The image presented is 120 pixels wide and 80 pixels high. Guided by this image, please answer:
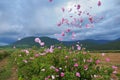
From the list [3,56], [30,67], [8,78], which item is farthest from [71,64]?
[3,56]

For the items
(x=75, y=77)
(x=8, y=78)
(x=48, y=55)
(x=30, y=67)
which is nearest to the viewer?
(x=75, y=77)

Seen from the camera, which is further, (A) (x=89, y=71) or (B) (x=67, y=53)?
(B) (x=67, y=53)

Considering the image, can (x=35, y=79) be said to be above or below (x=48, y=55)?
below

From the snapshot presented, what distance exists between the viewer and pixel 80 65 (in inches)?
344

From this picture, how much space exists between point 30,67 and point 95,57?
2382 millimetres

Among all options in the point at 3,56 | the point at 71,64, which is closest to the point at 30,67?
the point at 71,64

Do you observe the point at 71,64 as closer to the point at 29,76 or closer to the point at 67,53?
the point at 67,53

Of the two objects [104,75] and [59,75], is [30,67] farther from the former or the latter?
[104,75]

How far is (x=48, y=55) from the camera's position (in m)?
9.33

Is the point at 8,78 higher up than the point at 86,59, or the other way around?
the point at 86,59

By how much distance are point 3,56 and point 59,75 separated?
3252 centimetres

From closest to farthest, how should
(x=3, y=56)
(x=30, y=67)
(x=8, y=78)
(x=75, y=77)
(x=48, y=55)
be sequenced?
1. (x=75, y=77)
2. (x=48, y=55)
3. (x=30, y=67)
4. (x=8, y=78)
5. (x=3, y=56)

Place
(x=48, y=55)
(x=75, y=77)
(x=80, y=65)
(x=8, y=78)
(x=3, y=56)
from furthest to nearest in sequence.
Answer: (x=3, y=56) → (x=8, y=78) → (x=48, y=55) → (x=80, y=65) → (x=75, y=77)

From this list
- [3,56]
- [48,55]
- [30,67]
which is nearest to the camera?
[48,55]
